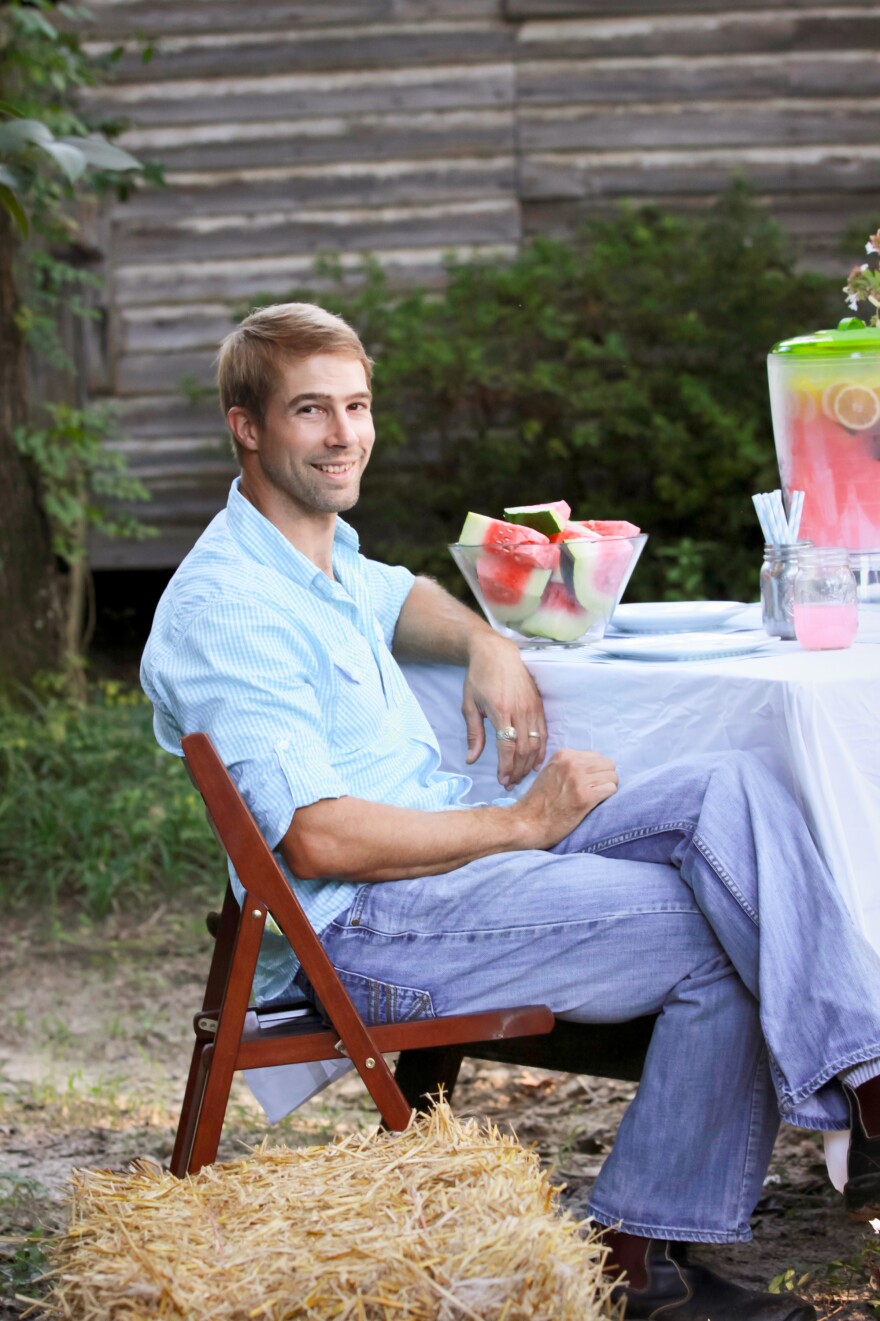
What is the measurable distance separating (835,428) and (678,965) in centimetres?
111

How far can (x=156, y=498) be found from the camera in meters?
8.26

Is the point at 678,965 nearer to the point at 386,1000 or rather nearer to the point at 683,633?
the point at 386,1000

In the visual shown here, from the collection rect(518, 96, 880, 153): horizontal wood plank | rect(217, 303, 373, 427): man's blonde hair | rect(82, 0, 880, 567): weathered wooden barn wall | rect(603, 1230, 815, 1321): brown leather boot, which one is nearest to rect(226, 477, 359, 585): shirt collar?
rect(217, 303, 373, 427): man's blonde hair

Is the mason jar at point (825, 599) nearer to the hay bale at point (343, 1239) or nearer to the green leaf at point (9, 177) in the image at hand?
the hay bale at point (343, 1239)

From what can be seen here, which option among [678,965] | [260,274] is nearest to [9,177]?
[678,965]

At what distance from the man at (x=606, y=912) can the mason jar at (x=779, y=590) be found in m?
0.38

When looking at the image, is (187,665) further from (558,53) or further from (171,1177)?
(558,53)

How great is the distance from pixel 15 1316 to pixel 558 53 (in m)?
7.03

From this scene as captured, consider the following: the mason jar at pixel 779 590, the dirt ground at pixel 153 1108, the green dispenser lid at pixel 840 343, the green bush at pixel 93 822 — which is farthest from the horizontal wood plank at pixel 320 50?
the mason jar at pixel 779 590

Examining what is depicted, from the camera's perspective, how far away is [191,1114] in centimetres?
256

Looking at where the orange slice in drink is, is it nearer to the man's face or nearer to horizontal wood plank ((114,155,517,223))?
the man's face

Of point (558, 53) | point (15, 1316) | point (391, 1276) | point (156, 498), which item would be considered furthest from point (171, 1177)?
point (558, 53)

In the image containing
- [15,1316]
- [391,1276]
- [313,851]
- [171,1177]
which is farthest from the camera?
[15,1316]

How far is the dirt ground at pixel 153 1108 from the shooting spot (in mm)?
2783
